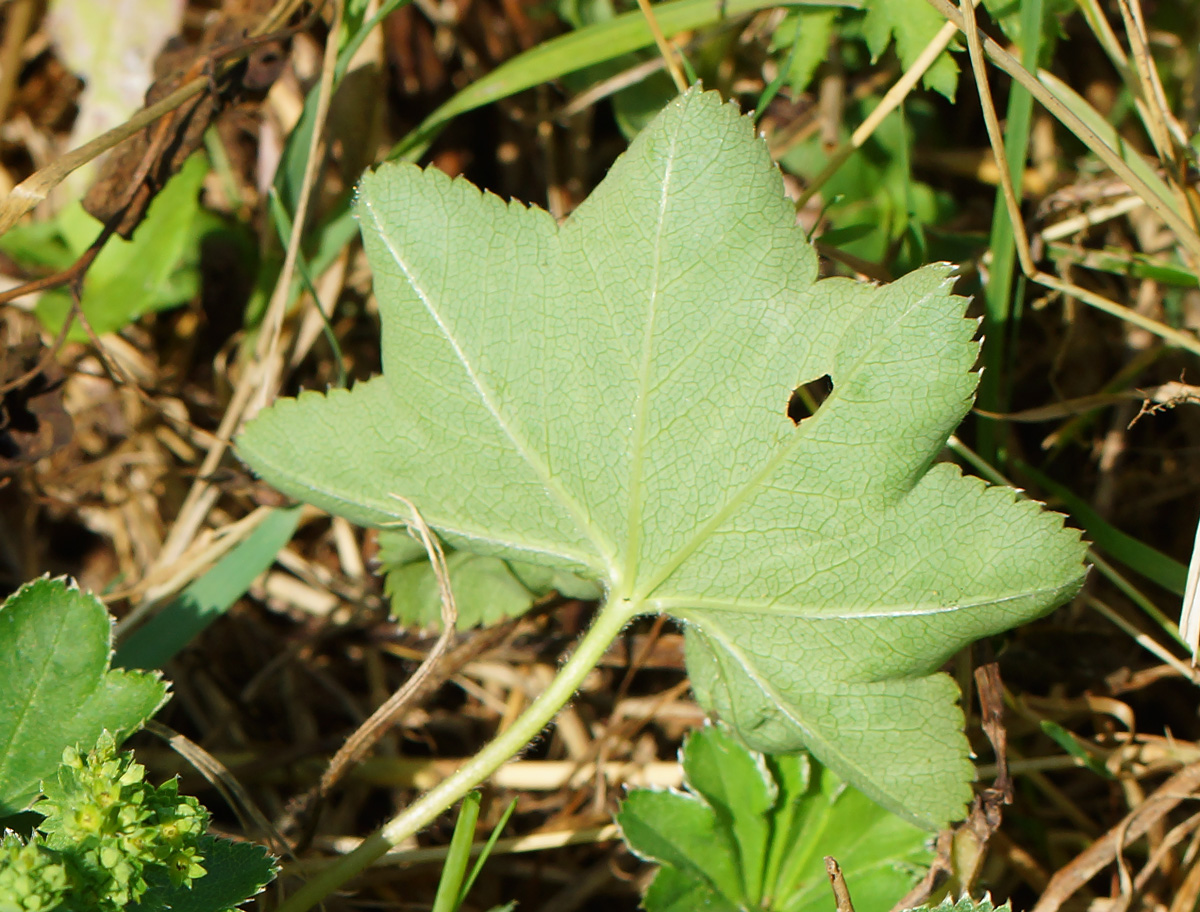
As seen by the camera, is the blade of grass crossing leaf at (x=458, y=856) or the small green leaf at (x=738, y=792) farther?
the small green leaf at (x=738, y=792)

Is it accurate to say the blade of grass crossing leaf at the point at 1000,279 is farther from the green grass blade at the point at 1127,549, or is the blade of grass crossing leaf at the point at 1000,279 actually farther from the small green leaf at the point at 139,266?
the small green leaf at the point at 139,266

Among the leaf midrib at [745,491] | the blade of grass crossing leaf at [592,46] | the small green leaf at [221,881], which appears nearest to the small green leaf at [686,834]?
the leaf midrib at [745,491]

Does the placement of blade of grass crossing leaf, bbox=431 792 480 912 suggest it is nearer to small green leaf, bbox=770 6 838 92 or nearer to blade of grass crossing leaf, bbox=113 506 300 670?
blade of grass crossing leaf, bbox=113 506 300 670

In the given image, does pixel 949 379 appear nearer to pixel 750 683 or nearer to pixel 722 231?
pixel 722 231

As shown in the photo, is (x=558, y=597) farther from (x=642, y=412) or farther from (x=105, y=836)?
(x=105, y=836)

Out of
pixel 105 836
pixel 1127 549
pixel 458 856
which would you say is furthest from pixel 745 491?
pixel 105 836

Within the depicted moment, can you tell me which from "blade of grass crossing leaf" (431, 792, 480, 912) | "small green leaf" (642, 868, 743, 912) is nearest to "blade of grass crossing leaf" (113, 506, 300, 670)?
"blade of grass crossing leaf" (431, 792, 480, 912)

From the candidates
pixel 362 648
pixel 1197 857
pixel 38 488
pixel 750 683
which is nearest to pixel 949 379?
pixel 750 683
